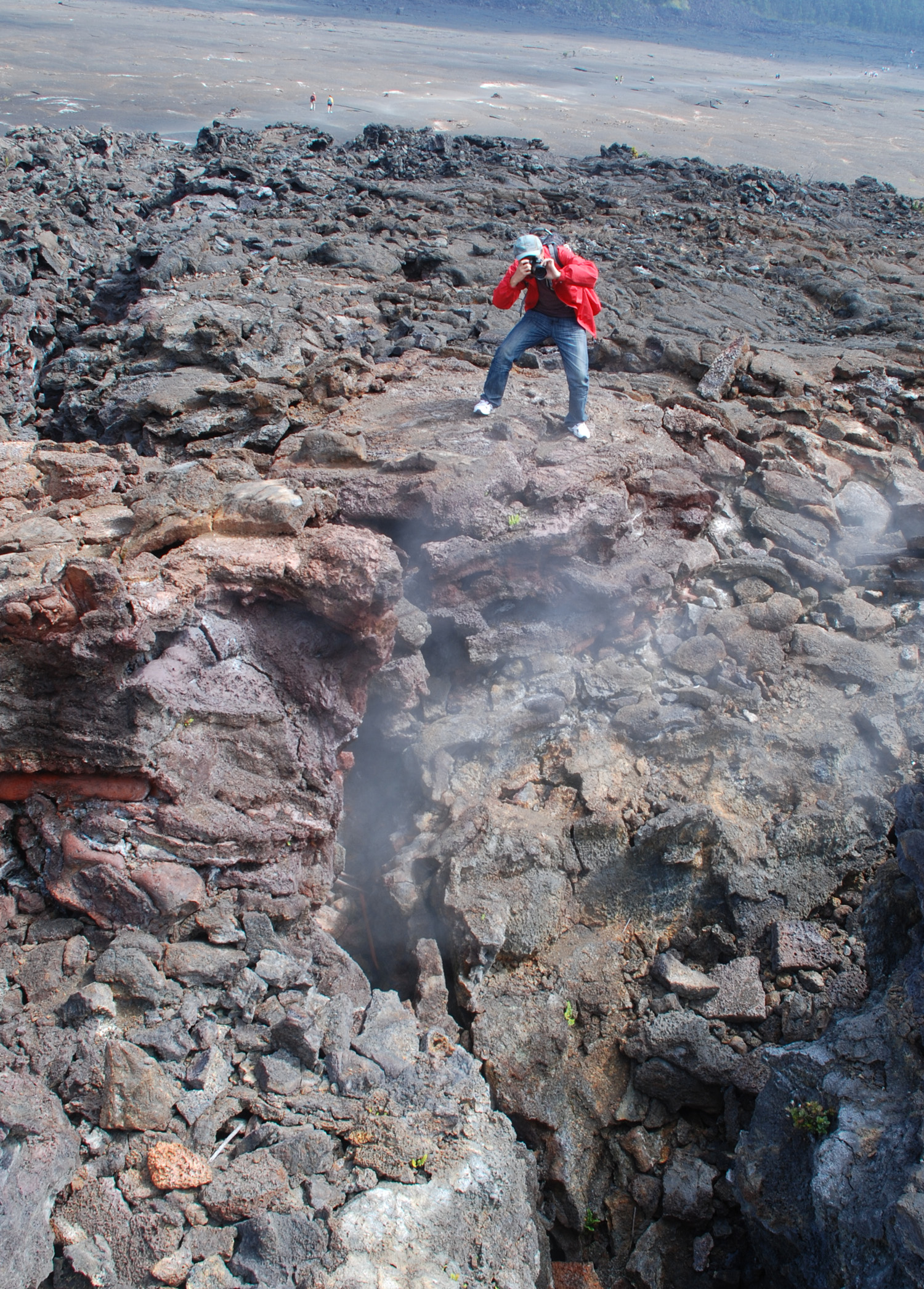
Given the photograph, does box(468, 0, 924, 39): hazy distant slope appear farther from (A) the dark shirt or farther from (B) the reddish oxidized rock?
(B) the reddish oxidized rock

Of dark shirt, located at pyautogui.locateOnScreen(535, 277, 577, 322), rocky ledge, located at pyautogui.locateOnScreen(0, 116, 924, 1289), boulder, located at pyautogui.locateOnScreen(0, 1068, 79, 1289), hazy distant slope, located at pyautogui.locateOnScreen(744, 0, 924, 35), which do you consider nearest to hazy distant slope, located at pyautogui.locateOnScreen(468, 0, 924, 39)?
hazy distant slope, located at pyautogui.locateOnScreen(744, 0, 924, 35)

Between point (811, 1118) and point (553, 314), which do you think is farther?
point (553, 314)

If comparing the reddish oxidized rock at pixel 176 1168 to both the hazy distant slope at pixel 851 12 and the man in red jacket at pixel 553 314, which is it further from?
the hazy distant slope at pixel 851 12

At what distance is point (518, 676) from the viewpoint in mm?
4848

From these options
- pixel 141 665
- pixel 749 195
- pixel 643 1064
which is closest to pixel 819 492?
pixel 643 1064

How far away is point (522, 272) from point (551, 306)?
377 mm

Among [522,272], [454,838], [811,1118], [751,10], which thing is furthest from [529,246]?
[751,10]

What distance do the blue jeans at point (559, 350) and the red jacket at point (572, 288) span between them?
97 millimetres

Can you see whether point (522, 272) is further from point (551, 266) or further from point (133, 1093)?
point (133, 1093)

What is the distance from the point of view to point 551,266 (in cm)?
523

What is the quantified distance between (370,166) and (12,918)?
15.2 metres

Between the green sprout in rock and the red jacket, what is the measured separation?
4.69 meters

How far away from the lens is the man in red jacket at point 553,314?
17.2ft

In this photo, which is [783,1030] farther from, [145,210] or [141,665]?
[145,210]
